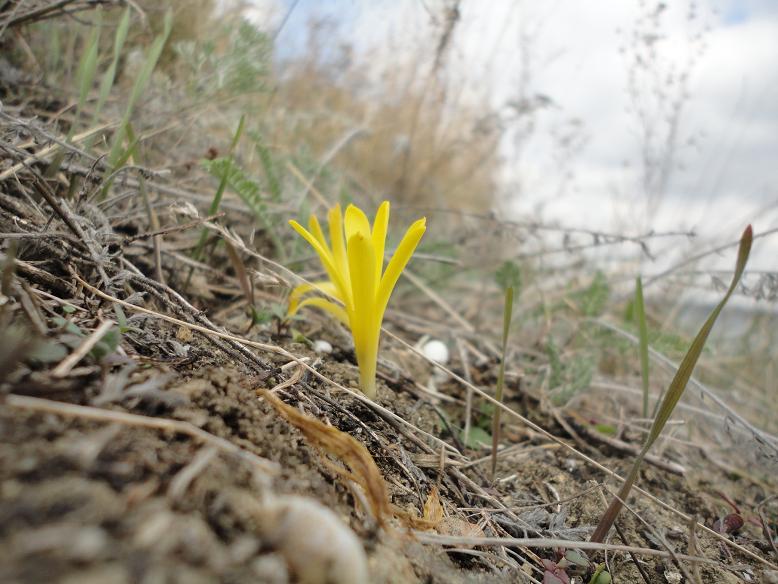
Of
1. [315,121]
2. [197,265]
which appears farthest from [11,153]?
[315,121]

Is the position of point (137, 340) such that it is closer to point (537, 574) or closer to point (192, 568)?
point (192, 568)

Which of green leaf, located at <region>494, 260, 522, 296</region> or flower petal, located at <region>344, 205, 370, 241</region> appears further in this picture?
green leaf, located at <region>494, 260, 522, 296</region>

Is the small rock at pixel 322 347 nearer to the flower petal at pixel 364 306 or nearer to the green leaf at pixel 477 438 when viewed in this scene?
the flower petal at pixel 364 306

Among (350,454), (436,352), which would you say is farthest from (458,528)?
(436,352)

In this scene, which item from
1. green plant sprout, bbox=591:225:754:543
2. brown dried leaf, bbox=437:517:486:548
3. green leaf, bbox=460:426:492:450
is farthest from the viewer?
green leaf, bbox=460:426:492:450

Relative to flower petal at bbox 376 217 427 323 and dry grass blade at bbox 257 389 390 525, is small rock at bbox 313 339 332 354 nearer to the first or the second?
flower petal at bbox 376 217 427 323

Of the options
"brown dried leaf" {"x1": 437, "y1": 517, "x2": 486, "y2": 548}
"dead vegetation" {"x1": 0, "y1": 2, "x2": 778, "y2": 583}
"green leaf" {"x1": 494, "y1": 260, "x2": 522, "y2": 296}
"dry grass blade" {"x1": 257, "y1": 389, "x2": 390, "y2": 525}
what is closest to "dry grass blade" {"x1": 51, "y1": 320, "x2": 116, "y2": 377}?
"dead vegetation" {"x1": 0, "y1": 2, "x2": 778, "y2": 583}

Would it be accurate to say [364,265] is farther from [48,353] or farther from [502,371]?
[48,353]

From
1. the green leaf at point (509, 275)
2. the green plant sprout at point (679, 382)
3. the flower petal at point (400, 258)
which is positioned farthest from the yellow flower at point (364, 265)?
the green leaf at point (509, 275)
